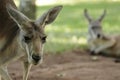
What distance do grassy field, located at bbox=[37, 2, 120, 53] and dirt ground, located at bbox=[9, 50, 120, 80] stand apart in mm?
615

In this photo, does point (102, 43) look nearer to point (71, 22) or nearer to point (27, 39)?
point (71, 22)

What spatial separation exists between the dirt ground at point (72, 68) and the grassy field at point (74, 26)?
615mm

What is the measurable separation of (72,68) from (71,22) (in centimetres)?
604

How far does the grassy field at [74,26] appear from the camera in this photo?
11.7 metres

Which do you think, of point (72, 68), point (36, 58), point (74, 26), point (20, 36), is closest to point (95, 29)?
point (74, 26)

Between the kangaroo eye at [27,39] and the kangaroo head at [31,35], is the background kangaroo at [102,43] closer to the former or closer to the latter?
the kangaroo head at [31,35]

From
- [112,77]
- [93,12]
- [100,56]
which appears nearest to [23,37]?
[112,77]

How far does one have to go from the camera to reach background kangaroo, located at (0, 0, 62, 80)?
6.08 metres

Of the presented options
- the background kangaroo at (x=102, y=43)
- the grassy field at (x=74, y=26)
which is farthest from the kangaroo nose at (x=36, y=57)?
the background kangaroo at (x=102, y=43)

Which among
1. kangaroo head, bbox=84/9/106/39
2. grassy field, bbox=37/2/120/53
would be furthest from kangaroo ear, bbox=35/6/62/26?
kangaroo head, bbox=84/9/106/39

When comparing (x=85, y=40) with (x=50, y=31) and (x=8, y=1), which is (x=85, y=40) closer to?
(x=50, y=31)

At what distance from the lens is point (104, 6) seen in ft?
61.8

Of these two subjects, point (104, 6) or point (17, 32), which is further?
point (104, 6)

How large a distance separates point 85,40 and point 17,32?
5.94m
